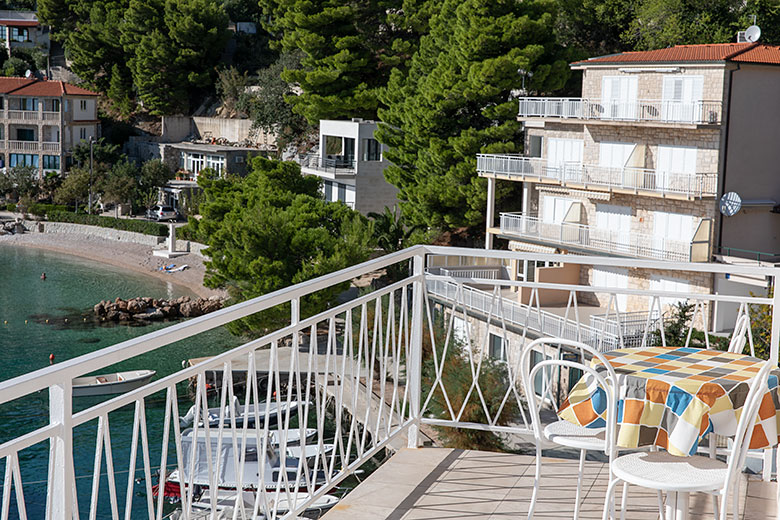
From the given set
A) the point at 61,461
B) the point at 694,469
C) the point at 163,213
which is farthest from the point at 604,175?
the point at 163,213

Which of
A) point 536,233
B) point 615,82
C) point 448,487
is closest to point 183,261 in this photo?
point 536,233

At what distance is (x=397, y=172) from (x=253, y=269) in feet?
28.1

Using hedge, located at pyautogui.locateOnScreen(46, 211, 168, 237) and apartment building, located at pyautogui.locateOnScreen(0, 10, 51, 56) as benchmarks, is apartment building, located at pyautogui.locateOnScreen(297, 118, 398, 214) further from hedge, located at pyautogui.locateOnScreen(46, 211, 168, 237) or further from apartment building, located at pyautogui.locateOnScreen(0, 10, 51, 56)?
apartment building, located at pyautogui.locateOnScreen(0, 10, 51, 56)

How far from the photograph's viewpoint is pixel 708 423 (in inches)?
114

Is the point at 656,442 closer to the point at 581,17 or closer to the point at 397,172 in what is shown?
the point at 397,172

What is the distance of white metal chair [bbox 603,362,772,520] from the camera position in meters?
2.65

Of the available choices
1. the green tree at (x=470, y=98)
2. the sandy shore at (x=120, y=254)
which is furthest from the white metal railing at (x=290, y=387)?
the sandy shore at (x=120, y=254)

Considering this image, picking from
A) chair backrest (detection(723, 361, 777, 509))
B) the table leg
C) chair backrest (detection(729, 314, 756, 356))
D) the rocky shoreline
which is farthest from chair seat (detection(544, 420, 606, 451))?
the rocky shoreline

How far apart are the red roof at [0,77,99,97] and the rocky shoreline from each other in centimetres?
2317

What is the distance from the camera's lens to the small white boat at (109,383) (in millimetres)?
24141

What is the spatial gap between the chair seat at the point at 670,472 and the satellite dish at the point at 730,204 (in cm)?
2305

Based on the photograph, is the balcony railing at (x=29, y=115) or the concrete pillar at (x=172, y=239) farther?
the balcony railing at (x=29, y=115)

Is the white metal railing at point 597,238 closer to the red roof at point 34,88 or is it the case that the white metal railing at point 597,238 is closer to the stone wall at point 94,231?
the stone wall at point 94,231

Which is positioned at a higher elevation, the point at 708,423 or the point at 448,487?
the point at 708,423
